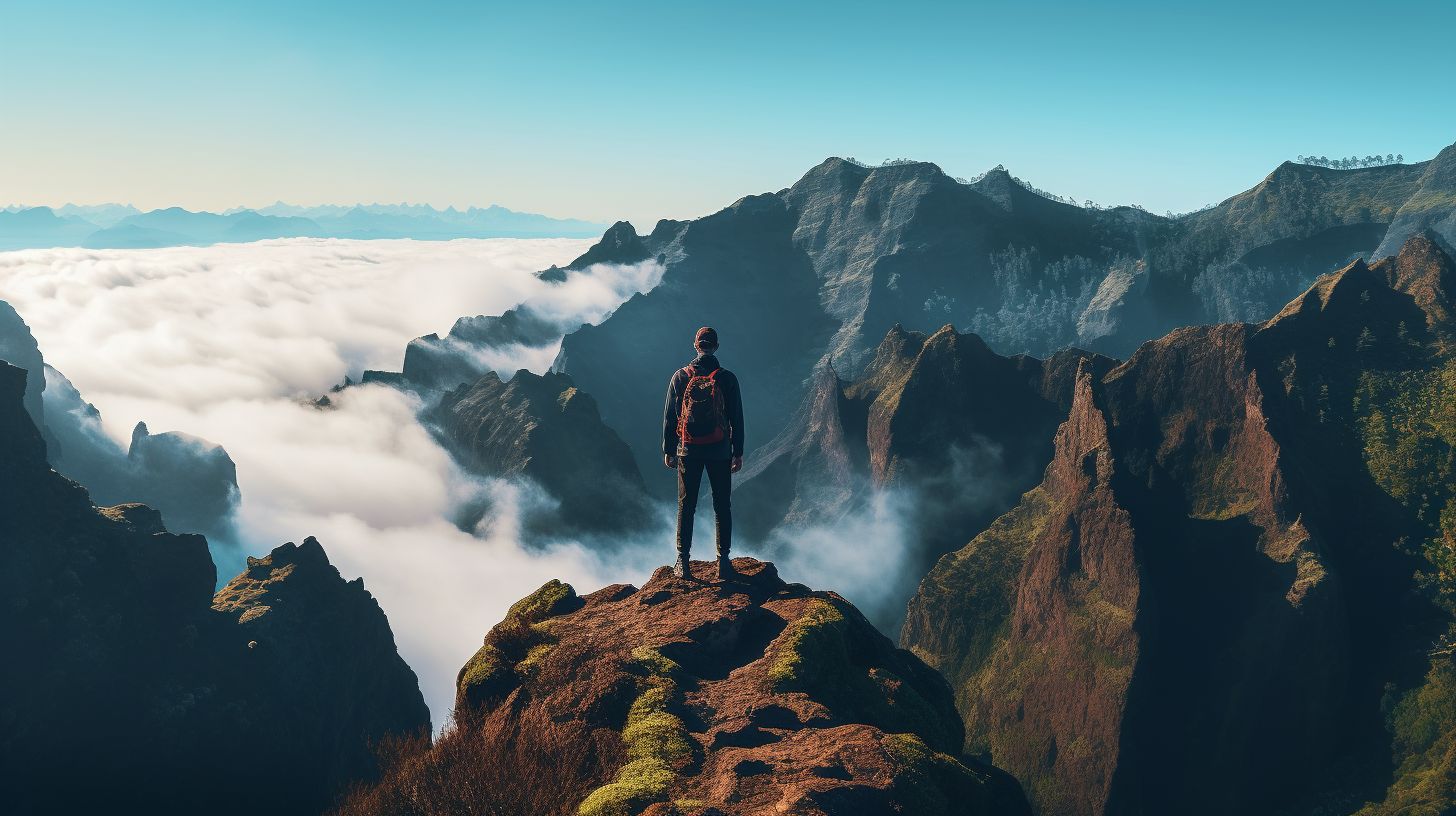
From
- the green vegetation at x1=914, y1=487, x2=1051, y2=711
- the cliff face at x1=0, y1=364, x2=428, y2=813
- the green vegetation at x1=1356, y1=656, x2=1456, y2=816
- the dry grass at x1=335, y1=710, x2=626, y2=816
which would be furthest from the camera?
the green vegetation at x1=914, y1=487, x2=1051, y2=711

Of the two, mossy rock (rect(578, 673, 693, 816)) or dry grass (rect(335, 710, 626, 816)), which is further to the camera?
dry grass (rect(335, 710, 626, 816))

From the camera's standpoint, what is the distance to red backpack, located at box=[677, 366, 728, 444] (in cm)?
2191

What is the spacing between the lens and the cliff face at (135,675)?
2532 inches

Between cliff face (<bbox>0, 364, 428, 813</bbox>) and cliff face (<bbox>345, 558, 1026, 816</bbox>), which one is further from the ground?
cliff face (<bbox>345, 558, 1026, 816</bbox>)

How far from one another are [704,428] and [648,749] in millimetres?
8939

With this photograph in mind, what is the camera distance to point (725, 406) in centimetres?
2203

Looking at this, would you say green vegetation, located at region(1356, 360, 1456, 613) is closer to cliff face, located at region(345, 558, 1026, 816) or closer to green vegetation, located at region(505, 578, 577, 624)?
cliff face, located at region(345, 558, 1026, 816)

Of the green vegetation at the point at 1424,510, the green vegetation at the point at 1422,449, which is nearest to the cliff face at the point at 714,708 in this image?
the green vegetation at the point at 1424,510

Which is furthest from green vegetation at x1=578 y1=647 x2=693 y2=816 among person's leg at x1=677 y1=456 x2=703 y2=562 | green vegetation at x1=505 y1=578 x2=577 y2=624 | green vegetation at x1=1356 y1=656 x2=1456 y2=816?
green vegetation at x1=1356 y1=656 x2=1456 y2=816

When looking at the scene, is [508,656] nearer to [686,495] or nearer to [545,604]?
[545,604]

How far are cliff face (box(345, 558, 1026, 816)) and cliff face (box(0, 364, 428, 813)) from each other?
54.3 metres

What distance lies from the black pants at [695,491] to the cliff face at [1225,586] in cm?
11139

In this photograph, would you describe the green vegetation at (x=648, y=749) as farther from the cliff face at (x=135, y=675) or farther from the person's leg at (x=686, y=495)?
the cliff face at (x=135, y=675)

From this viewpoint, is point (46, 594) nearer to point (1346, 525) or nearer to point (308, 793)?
point (308, 793)
